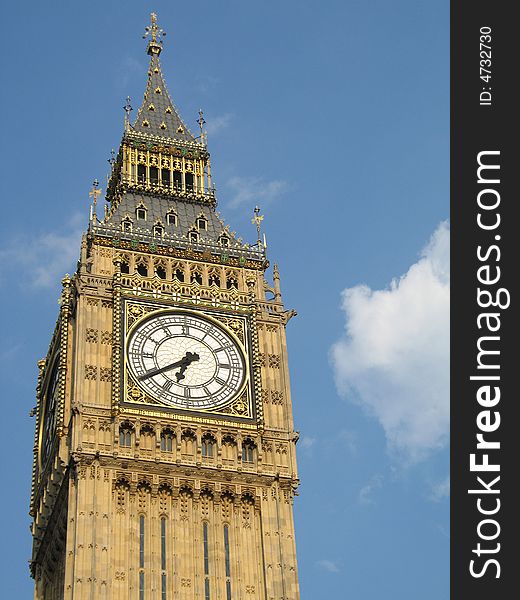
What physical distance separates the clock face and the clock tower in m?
0.05

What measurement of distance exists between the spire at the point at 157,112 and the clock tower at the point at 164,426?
718 cm

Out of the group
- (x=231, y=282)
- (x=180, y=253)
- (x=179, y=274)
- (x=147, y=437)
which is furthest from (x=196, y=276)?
(x=147, y=437)

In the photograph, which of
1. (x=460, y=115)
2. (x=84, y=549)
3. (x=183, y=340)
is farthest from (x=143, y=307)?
(x=460, y=115)

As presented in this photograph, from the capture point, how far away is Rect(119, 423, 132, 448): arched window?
58.7 meters

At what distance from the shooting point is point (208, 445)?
59.7m

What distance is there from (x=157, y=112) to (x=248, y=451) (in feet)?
74.1

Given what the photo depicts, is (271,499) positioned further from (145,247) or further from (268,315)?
(145,247)

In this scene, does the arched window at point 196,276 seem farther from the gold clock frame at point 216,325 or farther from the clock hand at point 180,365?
the clock hand at point 180,365

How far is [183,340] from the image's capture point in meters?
62.2

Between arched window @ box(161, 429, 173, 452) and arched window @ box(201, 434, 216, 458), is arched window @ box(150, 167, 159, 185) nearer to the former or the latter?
arched window @ box(161, 429, 173, 452)

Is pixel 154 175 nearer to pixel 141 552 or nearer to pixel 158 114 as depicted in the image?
pixel 158 114

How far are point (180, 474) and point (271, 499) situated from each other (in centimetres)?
382

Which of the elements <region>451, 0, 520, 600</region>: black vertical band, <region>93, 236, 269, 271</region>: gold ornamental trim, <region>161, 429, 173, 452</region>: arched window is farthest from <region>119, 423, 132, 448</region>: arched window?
<region>451, 0, 520, 600</region>: black vertical band

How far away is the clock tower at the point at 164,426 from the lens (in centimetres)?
5659
